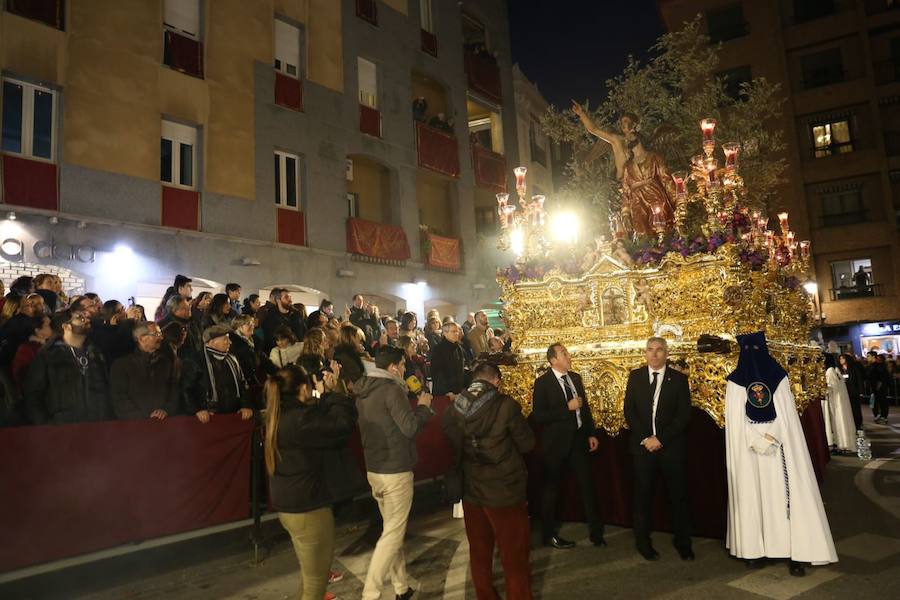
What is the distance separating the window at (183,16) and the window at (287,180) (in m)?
3.36

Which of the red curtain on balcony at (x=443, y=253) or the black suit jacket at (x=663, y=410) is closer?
the black suit jacket at (x=663, y=410)

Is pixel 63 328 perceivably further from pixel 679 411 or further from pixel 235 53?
pixel 235 53

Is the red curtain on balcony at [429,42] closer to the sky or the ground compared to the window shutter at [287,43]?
closer to the sky

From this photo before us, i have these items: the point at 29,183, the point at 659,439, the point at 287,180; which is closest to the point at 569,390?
the point at 659,439

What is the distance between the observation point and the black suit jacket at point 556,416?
6.66 meters

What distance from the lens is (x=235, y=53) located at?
15438 millimetres

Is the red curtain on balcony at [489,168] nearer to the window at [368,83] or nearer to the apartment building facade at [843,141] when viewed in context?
the window at [368,83]

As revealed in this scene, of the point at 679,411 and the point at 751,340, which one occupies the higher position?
the point at 751,340

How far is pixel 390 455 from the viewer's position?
16.9ft

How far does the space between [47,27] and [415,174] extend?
34.6ft

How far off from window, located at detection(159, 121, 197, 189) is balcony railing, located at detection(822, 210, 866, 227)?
26.8 metres

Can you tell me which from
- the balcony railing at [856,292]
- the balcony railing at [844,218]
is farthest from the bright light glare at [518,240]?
the balcony railing at [844,218]

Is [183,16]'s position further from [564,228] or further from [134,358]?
[134,358]

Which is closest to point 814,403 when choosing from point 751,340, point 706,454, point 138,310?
point 706,454
